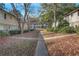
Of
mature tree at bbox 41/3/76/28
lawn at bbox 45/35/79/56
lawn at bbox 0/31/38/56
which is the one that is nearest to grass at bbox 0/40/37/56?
lawn at bbox 0/31/38/56

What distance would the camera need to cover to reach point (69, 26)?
4.60m

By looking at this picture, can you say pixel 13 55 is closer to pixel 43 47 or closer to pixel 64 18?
pixel 43 47

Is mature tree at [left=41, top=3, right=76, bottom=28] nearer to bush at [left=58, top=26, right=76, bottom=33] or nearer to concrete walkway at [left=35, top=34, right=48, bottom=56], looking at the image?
bush at [left=58, top=26, right=76, bottom=33]

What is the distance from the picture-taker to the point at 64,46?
4551mm

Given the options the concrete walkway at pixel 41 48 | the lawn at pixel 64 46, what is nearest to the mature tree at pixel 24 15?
the concrete walkway at pixel 41 48

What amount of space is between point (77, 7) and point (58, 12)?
291mm

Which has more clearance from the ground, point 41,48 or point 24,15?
point 24,15

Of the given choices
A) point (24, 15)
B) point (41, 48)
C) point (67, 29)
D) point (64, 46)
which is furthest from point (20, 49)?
point (67, 29)

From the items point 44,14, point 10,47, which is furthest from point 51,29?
point 10,47

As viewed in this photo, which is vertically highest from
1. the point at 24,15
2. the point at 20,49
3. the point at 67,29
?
the point at 24,15

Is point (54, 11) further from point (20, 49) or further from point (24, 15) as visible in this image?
point (20, 49)

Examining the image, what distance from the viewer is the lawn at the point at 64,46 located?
4.52 meters

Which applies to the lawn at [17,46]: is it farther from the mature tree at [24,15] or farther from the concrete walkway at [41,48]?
the mature tree at [24,15]

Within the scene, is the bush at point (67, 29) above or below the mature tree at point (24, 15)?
below
